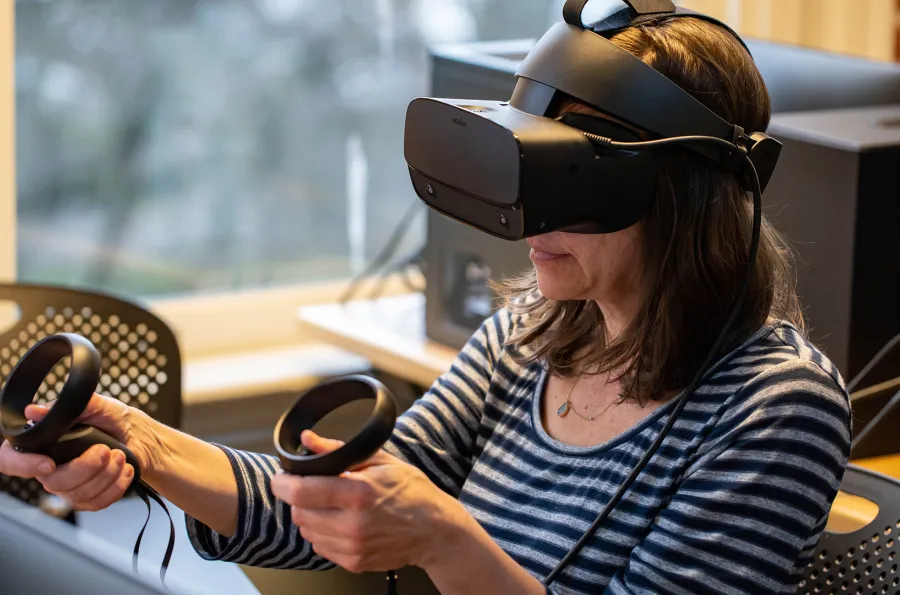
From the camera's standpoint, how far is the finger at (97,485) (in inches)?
35.9

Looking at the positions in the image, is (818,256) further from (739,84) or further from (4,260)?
(4,260)

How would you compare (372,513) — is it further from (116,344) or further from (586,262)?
(116,344)

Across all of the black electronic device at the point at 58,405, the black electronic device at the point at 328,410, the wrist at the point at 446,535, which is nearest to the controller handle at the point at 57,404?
the black electronic device at the point at 58,405

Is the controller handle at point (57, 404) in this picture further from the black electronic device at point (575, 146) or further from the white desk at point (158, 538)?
the white desk at point (158, 538)

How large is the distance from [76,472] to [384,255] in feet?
4.65

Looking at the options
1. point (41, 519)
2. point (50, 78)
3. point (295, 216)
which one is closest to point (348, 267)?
point (295, 216)

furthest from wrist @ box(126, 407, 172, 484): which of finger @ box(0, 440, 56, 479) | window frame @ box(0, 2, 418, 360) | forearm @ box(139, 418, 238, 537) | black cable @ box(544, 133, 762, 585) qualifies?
window frame @ box(0, 2, 418, 360)

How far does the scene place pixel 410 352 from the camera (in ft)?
6.06

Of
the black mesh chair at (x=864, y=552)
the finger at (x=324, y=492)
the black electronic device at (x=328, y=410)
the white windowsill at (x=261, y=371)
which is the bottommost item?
the white windowsill at (x=261, y=371)

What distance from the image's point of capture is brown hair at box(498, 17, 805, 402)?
1.00 metres

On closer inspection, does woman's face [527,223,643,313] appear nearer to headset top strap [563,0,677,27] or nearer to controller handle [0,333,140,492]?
headset top strap [563,0,677,27]

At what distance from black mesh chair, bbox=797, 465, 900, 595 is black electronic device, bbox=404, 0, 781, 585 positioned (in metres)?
0.20

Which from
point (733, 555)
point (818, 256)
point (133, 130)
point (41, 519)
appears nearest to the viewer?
point (41, 519)

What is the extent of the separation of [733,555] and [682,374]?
0.58ft
